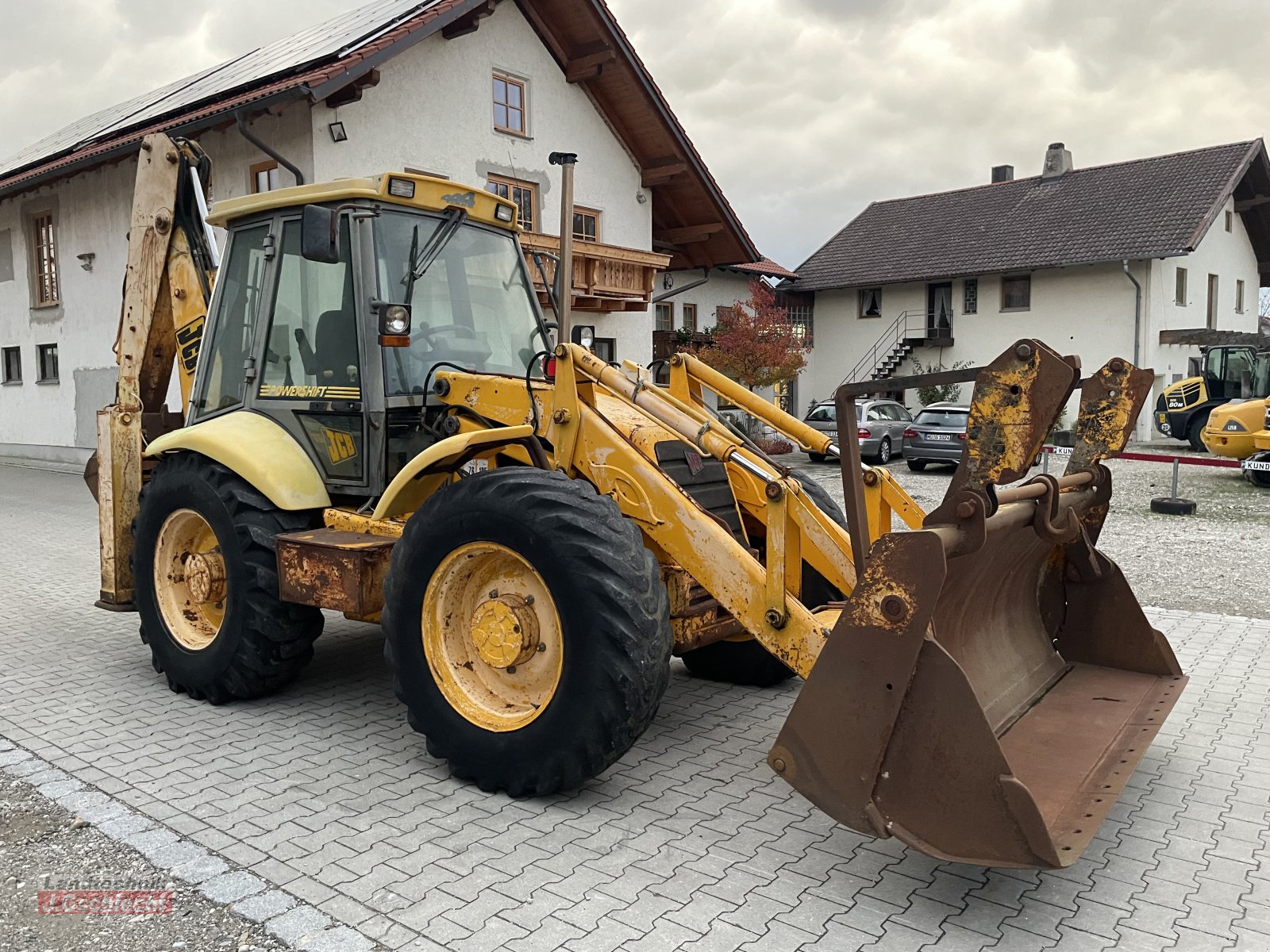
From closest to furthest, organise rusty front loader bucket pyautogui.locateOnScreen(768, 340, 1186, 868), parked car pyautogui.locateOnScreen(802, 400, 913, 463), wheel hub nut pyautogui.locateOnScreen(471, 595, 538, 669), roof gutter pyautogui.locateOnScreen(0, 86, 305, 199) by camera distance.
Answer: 1. rusty front loader bucket pyautogui.locateOnScreen(768, 340, 1186, 868)
2. wheel hub nut pyautogui.locateOnScreen(471, 595, 538, 669)
3. roof gutter pyautogui.locateOnScreen(0, 86, 305, 199)
4. parked car pyautogui.locateOnScreen(802, 400, 913, 463)

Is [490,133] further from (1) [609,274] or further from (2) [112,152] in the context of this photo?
(2) [112,152]

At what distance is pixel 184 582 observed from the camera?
5.46 meters

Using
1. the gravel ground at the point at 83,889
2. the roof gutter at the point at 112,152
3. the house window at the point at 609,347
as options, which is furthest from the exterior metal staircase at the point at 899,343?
the gravel ground at the point at 83,889

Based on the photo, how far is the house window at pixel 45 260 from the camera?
769 inches

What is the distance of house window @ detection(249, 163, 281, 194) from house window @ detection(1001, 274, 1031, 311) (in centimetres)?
2247

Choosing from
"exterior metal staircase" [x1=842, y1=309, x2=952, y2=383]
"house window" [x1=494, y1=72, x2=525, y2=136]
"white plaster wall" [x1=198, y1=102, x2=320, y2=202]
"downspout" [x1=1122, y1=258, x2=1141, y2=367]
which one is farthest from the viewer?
"exterior metal staircase" [x1=842, y1=309, x2=952, y2=383]

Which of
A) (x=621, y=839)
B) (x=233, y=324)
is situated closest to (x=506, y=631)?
(x=621, y=839)

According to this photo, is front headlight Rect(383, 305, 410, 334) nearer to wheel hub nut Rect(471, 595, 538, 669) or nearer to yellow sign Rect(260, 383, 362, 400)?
yellow sign Rect(260, 383, 362, 400)

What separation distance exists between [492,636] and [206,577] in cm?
196

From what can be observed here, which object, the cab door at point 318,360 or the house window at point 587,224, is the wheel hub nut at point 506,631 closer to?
the cab door at point 318,360

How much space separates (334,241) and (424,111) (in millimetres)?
12268

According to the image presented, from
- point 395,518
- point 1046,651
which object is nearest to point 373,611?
point 395,518

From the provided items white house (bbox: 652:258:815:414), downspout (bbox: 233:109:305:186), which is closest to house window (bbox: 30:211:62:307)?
downspout (bbox: 233:109:305:186)

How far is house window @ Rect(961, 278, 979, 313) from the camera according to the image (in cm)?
3116
